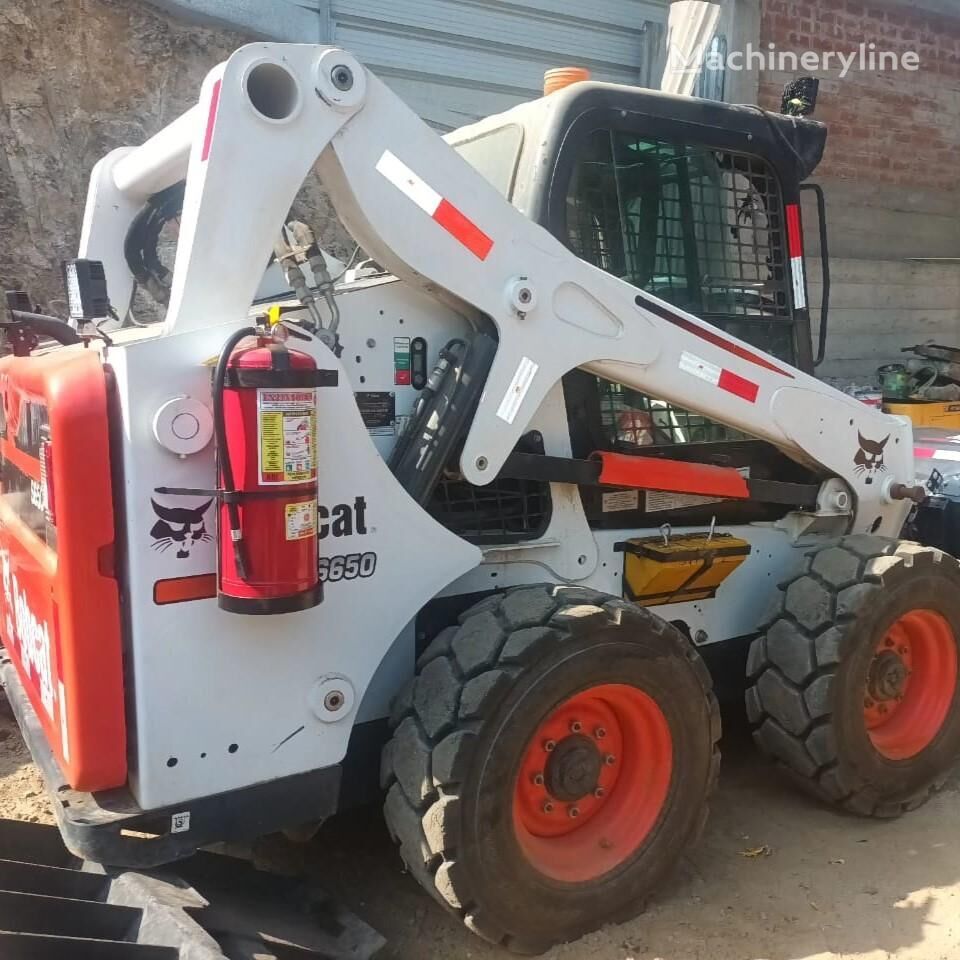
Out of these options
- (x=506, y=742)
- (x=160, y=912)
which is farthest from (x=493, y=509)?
(x=160, y=912)

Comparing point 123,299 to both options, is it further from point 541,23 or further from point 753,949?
point 541,23

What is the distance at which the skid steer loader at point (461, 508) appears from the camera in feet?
7.31

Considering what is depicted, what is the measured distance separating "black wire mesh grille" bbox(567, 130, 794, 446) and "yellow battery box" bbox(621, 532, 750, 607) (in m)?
0.34

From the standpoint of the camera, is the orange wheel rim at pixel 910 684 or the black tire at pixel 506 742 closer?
the black tire at pixel 506 742

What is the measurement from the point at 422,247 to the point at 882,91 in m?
8.61

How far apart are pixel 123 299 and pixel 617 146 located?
6.13 ft

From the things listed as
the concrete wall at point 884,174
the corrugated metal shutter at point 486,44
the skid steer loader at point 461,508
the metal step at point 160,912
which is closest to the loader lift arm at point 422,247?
the skid steer loader at point 461,508

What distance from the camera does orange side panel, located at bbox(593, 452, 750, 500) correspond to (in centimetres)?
302

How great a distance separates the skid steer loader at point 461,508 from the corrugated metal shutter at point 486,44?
4.24 m

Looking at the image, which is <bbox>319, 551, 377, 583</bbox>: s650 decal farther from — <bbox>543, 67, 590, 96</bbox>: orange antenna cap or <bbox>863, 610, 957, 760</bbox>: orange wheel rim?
<bbox>863, 610, 957, 760</bbox>: orange wheel rim

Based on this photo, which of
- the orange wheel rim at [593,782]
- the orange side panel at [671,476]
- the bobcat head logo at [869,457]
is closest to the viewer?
the orange wheel rim at [593,782]

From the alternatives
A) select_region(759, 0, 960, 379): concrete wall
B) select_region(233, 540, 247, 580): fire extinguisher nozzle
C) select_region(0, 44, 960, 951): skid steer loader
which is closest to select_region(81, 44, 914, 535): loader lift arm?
select_region(0, 44, 960, 951): skid steer loader

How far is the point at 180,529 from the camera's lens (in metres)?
2.25

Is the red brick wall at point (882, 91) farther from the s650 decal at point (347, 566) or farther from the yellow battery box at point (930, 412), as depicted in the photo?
the s650 decal at point (347, 566)
